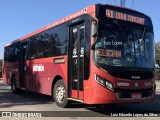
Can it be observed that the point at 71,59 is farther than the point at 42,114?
Yes

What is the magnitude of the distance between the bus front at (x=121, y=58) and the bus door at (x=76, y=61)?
2.84 feet

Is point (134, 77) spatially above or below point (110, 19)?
below

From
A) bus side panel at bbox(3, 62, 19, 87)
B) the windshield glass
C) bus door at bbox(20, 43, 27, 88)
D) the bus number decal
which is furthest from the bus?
bus side panel at bbox(3, 62, 19, 87)

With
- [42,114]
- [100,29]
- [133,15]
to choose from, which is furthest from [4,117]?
[133,15]

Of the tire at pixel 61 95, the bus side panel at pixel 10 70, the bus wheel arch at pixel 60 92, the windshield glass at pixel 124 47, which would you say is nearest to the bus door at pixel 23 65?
the bus side panel at pixel 10 70

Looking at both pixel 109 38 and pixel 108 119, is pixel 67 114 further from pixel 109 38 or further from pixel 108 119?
pixel 109 38

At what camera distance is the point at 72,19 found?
1113 cm

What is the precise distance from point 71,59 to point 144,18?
2.87 m

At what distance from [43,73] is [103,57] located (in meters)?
4.71

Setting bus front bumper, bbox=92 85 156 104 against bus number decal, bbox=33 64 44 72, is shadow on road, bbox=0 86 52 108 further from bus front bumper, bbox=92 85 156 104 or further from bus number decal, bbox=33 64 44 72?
bus front bumper, bbox=92 85 156 104

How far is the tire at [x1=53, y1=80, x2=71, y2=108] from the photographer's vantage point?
37.2 ft

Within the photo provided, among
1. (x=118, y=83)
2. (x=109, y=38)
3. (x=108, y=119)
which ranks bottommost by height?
(x=108, y=119)

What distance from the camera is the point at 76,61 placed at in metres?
10.6

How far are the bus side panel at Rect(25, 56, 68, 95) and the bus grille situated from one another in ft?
7.85
